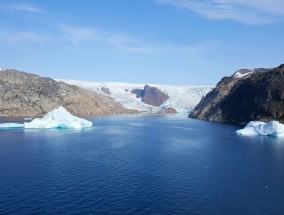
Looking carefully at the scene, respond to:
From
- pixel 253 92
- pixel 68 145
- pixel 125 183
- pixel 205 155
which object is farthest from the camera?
pixel 253 92

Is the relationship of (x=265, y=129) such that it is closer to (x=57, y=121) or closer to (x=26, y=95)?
(x=57, y=121)

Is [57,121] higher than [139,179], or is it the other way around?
[57,121]

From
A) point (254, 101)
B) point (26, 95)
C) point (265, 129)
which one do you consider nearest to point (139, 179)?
point (265, 129)

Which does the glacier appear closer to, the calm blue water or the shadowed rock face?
the calm blue water

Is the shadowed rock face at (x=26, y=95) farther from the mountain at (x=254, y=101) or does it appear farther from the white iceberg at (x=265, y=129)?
the white iceberg at (x=265, y=129)

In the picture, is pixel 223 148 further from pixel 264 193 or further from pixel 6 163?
pixel 6 163

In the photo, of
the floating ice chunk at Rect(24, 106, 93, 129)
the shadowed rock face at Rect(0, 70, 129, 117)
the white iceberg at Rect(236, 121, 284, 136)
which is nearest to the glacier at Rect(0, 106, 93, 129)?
the floating ice chunk at Rect(24, 106, 93, 129)

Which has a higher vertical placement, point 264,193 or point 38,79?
point 38,79

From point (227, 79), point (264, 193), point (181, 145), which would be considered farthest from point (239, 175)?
point (227, 79)
